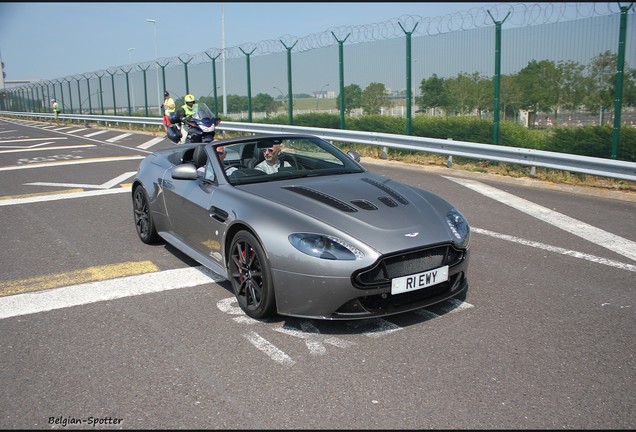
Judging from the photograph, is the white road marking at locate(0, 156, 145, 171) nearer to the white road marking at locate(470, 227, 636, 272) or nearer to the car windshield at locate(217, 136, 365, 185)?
the car windshield at locate(217, 136, 365, 185)

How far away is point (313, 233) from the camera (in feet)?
13.8

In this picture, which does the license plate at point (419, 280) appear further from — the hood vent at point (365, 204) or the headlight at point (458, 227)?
the hood vent at point (365, 204)

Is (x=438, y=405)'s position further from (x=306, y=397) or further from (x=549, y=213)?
(x=549, y=213)

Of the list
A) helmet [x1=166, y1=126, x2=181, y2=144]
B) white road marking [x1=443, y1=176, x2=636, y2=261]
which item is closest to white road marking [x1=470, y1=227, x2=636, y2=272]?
white road marking [x1=443, y1=176, x2=636, y2=261]

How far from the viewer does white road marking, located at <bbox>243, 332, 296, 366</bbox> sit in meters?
3.84

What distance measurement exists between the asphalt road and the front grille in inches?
16.3

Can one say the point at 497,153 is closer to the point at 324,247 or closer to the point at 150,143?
the point at 324,247

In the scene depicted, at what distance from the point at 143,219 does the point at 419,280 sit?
3.86m

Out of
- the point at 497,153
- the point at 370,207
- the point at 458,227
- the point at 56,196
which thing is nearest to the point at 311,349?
the point at 370,207

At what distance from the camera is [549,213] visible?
8148mm

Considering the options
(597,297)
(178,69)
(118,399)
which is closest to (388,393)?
(118,399)

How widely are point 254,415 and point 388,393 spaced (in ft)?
2.48

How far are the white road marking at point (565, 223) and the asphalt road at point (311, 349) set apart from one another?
0.17 feet

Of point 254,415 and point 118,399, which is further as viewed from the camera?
point 118,399
